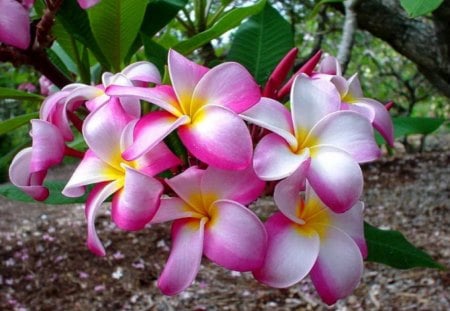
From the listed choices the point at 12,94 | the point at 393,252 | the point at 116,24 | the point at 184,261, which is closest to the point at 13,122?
the point at 12,94

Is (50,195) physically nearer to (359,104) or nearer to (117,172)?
(117,172)

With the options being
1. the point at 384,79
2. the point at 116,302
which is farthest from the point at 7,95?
the point at 384,79

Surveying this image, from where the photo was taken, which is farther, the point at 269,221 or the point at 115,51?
the point at 115,51

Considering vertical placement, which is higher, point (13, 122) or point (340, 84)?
point (340, 84)

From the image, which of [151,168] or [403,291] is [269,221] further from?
[403,291]

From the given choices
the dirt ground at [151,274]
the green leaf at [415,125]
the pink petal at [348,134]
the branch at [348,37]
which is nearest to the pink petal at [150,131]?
the pink petal at [348,134]

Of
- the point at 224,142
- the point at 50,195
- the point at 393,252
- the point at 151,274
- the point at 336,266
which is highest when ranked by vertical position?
the point at 224,142
